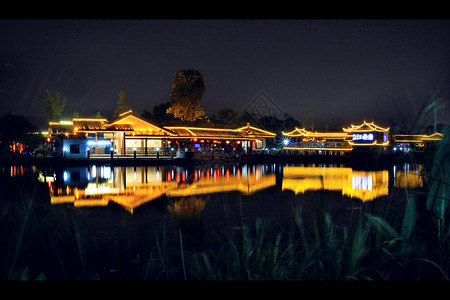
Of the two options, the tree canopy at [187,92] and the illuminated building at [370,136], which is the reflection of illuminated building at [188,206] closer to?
the illuminated building at [370,136]

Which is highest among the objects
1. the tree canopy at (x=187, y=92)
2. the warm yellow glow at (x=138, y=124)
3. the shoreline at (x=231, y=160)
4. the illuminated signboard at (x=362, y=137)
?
the tree canopy at (x=187, y=92)

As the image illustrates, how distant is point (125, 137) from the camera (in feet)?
137

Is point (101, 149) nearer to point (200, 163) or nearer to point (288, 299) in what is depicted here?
point (200, 163)

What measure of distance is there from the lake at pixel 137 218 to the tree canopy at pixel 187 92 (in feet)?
119

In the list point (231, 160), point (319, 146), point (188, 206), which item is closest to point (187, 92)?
point (231, 160)

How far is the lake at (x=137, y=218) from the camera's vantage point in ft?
17.0

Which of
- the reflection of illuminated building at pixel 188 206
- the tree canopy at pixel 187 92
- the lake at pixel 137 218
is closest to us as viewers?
the lake at pixel 137 218

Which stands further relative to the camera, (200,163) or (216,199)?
(200,163)

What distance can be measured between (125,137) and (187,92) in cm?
1738

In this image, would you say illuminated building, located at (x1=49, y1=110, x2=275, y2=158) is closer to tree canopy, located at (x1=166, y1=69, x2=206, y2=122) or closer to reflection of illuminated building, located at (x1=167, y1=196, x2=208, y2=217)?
tree canopy, located at (x1=166, y1=69, x2=206, y2=122)

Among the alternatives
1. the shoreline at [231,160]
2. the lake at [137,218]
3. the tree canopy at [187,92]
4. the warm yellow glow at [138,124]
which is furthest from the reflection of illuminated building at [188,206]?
the tree canopy at [187,92]

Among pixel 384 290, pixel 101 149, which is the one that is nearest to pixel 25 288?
pixel 384 290
